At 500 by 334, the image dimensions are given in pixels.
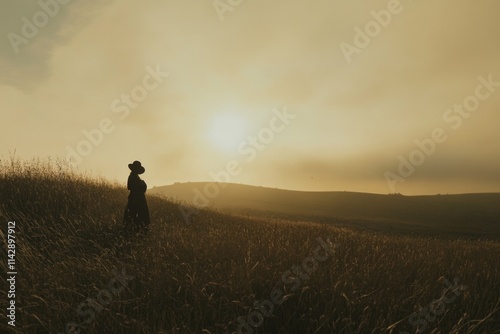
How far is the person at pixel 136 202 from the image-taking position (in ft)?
25.8

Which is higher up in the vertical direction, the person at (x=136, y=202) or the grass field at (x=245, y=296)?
the person at (x=136, y=202)

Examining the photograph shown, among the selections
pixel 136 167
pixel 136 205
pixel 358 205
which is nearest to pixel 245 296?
pixel 136 205

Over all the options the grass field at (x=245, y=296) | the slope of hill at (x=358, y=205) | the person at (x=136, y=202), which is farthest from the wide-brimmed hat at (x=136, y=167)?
the slope of hill at (x=358, y=205)

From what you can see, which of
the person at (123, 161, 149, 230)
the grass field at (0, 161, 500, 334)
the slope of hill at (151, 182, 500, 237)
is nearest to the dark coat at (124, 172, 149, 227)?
the person at (123, 161, 149, 230)

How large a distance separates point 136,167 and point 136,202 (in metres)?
0.98

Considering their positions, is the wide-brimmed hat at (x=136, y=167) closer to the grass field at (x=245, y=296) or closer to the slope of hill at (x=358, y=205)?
the grass field at (x=245, y=296)

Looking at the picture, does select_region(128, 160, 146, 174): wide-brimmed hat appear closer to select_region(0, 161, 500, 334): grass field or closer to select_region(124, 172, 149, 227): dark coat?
select_region(124, 172, 149, 227): dark coat

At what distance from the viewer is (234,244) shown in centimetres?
601

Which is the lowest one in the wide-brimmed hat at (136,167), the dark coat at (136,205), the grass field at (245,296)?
the grass field at (245,296)

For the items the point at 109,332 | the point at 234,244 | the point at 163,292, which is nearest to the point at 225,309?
the point at 163,292

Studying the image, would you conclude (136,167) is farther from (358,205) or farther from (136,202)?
(358,205)

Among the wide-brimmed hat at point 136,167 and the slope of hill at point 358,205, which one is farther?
the slope of hill at point 358,205

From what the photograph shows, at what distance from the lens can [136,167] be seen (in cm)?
864

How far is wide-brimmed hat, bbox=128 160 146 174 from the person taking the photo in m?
8.60
